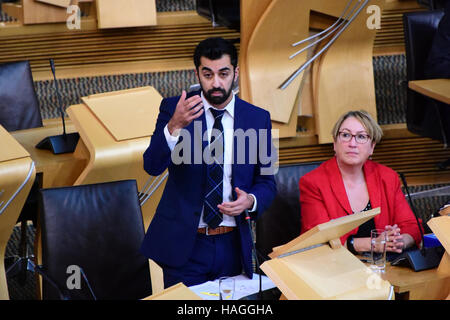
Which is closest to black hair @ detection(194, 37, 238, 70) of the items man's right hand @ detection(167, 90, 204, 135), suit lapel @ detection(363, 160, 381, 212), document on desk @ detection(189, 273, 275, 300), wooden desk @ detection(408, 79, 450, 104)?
man's right hand @ detection(167, 90, 204, 135)

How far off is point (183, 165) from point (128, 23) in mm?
2125

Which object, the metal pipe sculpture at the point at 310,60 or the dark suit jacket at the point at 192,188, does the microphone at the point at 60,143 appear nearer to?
the dark suit jacket at the point at 192,188

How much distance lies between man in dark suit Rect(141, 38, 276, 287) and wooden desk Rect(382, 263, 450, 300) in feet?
1.56

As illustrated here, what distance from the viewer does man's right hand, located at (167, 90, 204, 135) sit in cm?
231

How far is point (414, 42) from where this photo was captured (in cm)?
397

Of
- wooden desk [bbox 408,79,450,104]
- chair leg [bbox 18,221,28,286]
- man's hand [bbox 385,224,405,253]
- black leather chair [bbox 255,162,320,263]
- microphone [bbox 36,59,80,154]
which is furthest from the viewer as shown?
chair leg [bbox 18,221,28,286]

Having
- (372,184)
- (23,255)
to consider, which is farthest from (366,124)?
(23,255)

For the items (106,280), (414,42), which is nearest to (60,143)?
(106,280)

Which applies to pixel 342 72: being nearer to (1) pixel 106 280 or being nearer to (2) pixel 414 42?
(2) pixel 414 42

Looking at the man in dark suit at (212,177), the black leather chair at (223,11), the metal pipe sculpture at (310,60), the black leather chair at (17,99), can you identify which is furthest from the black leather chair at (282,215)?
the black leather chair at (17,99)

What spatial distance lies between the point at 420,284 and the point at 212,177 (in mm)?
746

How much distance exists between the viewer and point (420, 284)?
242cm

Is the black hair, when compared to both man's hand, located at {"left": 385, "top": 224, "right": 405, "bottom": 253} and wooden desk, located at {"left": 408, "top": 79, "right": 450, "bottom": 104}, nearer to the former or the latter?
man's hand, located at {"left": 385, "top": 224, "right": 405, "bottom": 253}

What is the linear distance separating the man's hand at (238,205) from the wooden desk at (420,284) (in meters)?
0.49
